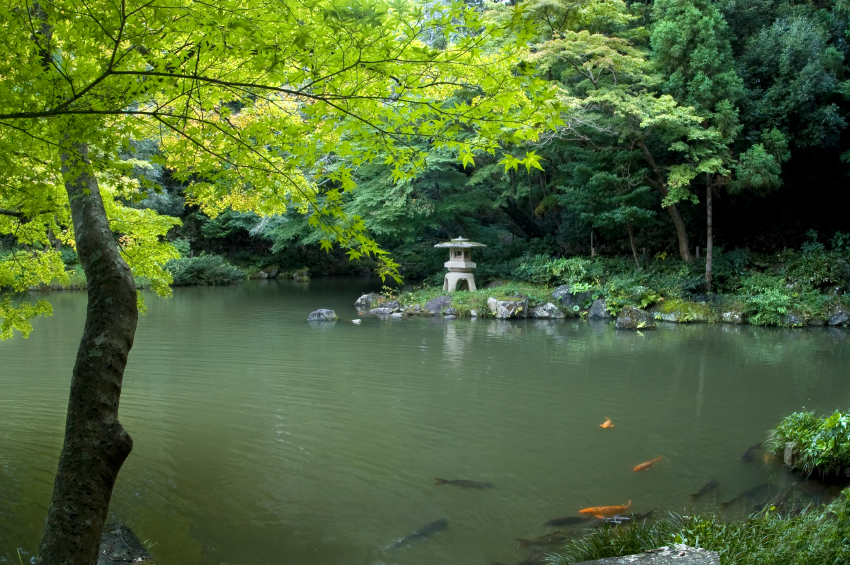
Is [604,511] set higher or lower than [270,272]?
lower

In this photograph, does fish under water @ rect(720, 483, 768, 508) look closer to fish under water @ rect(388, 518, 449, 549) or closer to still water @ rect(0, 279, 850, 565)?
still water @ rect(0, 279, 850, 565)

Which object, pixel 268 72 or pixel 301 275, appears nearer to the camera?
pixel 268 72

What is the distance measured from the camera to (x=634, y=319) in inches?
488

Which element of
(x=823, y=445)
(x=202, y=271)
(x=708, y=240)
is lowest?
(x=823, y=445)

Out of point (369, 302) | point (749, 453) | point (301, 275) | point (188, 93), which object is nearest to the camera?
point (188, 93)

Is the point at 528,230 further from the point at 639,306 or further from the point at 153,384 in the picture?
the point at 153,384

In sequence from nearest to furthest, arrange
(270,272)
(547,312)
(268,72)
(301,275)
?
(268,72) → (547,312) → (301,275) → (270,272)

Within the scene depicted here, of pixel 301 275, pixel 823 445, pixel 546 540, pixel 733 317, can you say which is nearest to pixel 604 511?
pixel 546 540

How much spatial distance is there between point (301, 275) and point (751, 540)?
21.3m

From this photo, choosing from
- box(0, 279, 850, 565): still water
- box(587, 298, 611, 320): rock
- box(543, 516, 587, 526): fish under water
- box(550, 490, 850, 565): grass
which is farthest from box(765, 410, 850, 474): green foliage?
box(587, 298, 611, 320): rock

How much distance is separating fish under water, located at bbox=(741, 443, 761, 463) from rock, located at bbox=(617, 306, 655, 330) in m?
6.89

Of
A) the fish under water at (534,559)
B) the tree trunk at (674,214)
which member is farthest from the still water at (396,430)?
the tree trunk at (674,214)

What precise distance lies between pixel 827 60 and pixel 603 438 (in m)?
11.3

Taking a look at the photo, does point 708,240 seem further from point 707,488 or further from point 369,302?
point 707,488
